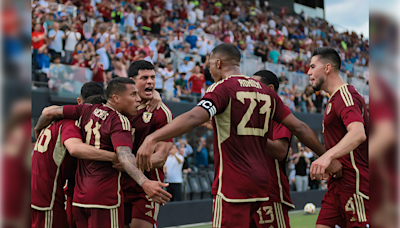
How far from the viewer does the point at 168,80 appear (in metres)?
13.7

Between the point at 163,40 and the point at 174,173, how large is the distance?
6232 millimetres

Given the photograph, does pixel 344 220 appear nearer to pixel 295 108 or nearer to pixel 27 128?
pixel 27 128

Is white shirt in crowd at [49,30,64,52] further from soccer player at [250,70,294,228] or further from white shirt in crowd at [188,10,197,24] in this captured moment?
white shirt in crowd at [188,10,197,24]

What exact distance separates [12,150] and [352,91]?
391 centimetres

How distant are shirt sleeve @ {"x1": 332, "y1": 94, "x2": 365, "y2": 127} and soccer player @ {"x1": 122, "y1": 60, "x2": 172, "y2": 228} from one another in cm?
195

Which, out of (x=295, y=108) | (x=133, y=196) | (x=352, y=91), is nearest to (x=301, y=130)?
(x=352, y=91)

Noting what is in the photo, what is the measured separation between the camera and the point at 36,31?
11258 millimetres

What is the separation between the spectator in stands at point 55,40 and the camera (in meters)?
11.6

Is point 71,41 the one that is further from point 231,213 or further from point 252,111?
point 231,213

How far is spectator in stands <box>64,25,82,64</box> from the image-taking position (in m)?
11.8

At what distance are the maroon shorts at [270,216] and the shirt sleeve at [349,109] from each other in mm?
1315

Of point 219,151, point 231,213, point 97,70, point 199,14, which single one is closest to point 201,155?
point 97,70

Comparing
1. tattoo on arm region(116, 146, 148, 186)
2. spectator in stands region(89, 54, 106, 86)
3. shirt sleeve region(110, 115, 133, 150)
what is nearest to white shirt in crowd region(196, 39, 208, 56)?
spectator in stands region(89, 54, 106, 86)

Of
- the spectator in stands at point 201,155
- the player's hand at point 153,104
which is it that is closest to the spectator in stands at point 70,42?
the spectator in stands at point 201,155
